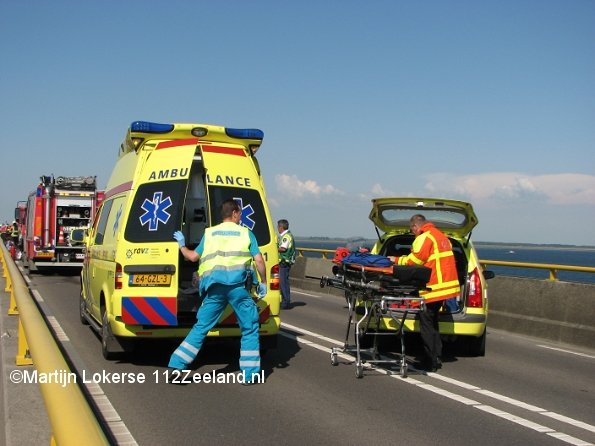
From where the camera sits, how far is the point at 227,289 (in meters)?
7.69

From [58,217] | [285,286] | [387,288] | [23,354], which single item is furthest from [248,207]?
[58,217]

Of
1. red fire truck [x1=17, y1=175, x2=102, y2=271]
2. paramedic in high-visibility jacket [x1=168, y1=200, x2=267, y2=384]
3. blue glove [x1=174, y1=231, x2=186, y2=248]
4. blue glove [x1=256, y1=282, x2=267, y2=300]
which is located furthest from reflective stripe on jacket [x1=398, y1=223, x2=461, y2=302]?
red fire truck [x1=17, y1=175, x2=102, y2=271]

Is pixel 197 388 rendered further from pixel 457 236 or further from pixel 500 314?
pixel 500 314

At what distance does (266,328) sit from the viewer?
8.58 metres

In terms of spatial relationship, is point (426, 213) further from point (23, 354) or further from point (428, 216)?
point (23, 354)

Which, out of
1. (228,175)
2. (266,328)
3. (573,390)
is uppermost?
(228,175)

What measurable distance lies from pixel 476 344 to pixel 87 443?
26.6ft

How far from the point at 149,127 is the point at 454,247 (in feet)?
14.4

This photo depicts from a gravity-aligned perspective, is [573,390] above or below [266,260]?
below

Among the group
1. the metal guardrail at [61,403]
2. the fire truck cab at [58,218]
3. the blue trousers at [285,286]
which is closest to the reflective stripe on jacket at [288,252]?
the blue trousers at [285,286]

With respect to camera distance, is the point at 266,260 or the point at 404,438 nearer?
the point at 404,438

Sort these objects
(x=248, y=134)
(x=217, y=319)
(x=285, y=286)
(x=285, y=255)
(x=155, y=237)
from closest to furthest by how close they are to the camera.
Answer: (x=217, y=319) < (x=155, y=237) < (x=248, y=134) < (x=285, y=286) < (x=285, y=255)

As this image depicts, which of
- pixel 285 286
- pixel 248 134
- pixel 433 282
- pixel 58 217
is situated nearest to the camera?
pixel 433 282

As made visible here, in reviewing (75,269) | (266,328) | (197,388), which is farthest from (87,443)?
(75,269)
